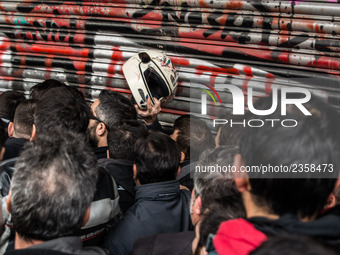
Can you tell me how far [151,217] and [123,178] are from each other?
1.45 feet

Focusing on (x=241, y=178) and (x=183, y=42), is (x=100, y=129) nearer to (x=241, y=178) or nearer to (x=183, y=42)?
(x=183, y=42)

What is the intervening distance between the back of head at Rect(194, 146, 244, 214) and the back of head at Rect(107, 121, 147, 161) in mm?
818

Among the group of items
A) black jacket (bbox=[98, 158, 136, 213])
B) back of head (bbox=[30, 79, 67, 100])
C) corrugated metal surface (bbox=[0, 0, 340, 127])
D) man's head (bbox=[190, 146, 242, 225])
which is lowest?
black jacket (bbox=[98, 158, 136, 213])

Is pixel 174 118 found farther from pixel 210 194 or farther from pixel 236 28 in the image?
pixel 210 194

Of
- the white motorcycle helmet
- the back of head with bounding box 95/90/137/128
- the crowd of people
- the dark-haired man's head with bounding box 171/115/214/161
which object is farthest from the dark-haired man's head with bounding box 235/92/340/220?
the white motorcycle helmet

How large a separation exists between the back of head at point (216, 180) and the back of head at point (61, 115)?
1.02 meters

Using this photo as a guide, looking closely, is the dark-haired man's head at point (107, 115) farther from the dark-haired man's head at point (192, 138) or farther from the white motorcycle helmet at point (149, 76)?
the dark-haired man's head at point (192, 138)

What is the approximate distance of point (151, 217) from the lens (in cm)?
249

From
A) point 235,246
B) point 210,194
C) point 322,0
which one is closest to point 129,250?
point 210,194

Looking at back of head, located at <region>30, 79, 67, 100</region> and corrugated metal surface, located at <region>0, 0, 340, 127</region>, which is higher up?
corrugated metal surface, located at <region>0, 0, 340, 127</region>

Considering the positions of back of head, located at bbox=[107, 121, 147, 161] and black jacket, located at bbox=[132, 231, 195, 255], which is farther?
back of head, located at bbox=[107, 121, 147, 161]

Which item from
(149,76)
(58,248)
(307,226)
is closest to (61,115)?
(58,248)

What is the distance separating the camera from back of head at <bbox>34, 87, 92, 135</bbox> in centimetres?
276

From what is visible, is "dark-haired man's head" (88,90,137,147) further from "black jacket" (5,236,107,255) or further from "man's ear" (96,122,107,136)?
"black jacket" (5,236,107,255)
